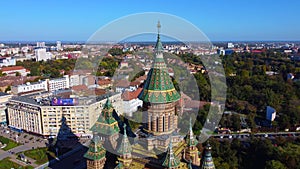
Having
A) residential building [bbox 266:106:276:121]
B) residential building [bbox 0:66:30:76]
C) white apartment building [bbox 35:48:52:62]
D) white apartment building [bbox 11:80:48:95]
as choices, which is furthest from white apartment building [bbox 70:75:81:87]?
white apartment building [bbox 35:48:52:62]

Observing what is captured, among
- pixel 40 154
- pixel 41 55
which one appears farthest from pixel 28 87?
pixel 41 55

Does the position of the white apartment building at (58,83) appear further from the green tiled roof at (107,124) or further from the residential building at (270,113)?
the residential building at (270,113)

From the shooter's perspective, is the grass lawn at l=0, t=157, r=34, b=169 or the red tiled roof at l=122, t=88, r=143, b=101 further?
the red tiled roof at l=122, t=88, r=143, b=101

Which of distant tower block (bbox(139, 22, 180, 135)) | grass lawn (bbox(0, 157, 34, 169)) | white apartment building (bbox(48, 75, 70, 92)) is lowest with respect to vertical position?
grass lawn (bbox(0, 157, 34, 169))

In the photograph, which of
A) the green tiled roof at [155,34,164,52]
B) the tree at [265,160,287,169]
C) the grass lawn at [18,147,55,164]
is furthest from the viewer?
the grass lawn at [18,147,55,164]

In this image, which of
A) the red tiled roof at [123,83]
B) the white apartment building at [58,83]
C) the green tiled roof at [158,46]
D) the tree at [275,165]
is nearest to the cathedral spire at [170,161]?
the green tiled roof at [158,46]

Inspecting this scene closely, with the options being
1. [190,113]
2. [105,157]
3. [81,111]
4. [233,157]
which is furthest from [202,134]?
[105,157]

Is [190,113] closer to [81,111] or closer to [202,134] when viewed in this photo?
[202,134]

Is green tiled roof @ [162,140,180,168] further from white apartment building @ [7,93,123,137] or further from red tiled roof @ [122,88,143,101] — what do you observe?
red tiled roof @ [122,88,143,101]
